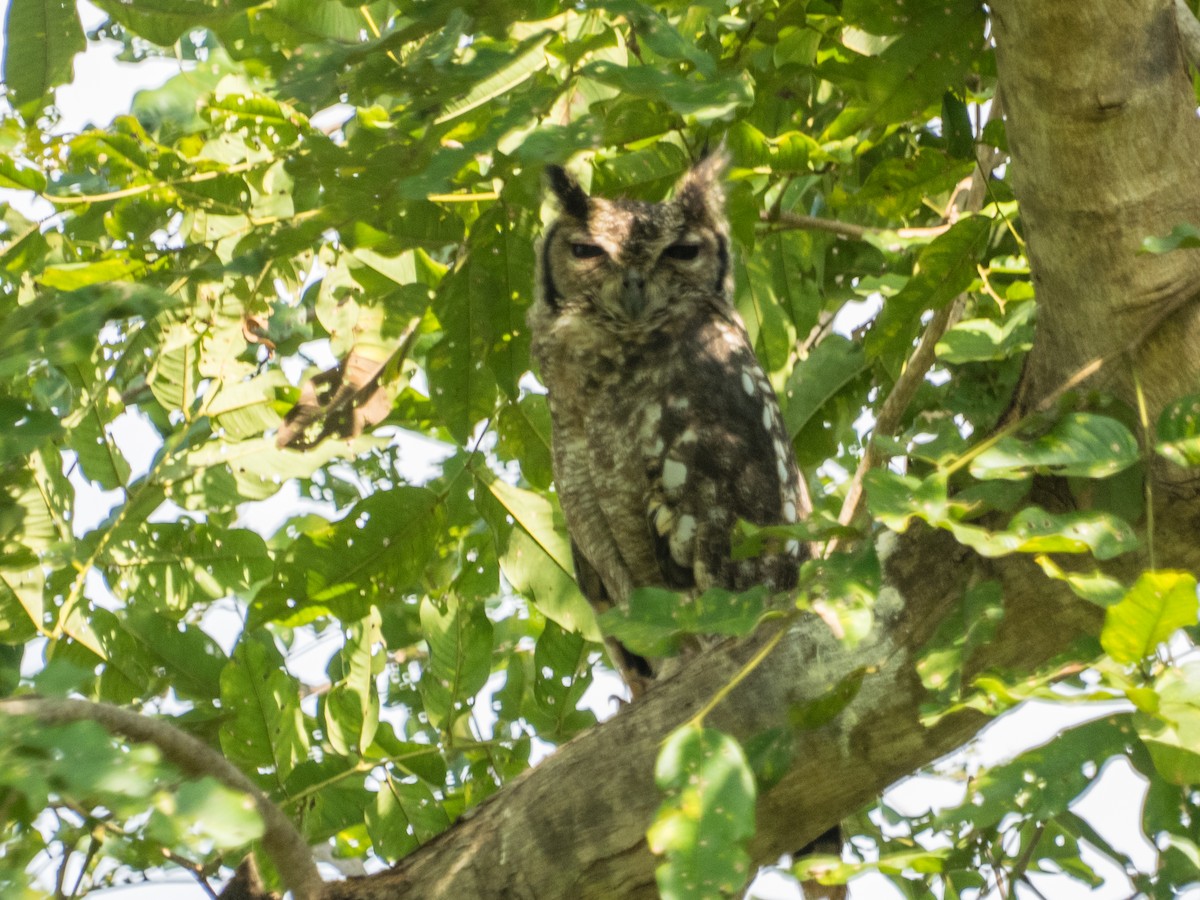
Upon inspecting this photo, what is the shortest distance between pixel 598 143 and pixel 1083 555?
983 millimetres

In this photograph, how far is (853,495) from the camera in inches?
96.7

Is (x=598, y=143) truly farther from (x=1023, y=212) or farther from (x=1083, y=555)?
(x=1083, y=555)

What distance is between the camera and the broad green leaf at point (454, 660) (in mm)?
2596

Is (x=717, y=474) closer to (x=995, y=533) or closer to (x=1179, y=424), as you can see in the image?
(x=1179, y=424)

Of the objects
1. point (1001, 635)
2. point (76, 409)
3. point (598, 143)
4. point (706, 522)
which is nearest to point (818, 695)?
point (1001, 635)

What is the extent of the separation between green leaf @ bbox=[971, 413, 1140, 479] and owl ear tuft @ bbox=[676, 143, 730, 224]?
2184 millimetres

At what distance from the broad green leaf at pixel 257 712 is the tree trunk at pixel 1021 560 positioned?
1.58ft

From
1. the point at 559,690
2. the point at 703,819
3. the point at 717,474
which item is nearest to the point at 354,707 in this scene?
the point at 559,690

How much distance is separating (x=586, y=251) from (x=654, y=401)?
1.84 ft

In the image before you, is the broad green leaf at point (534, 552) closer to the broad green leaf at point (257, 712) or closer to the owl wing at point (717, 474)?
the owl wing at point (717, 474)

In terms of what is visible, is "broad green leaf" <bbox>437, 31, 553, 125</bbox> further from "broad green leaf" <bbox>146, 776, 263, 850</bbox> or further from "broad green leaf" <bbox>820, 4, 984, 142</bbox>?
"broad green leaf" <bbox>146, 776, 263, 850</bbox>

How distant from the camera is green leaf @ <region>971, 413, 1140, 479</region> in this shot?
1.44 meters

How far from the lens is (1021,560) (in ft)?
6.13

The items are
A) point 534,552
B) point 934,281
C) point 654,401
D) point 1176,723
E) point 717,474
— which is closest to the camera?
point 1176,723
